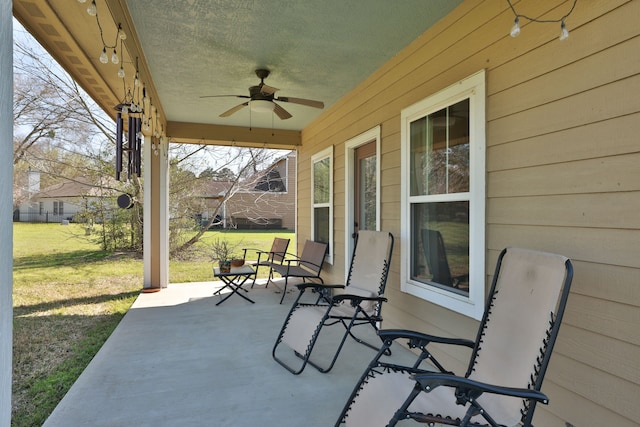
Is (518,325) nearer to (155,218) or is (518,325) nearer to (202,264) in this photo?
(155,218)

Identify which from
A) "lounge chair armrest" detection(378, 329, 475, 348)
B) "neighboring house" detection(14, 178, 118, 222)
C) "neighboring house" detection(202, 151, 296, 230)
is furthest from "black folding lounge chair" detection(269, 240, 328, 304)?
"neighboring house" detection(14, 178, 118, 222)

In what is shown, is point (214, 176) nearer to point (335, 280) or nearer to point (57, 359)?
point (335, 280)

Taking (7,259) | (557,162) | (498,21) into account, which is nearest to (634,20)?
(557,162)

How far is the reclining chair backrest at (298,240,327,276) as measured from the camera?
5.12 metres

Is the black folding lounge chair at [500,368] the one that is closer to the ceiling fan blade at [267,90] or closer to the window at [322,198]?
the ceiling fan blade at [267,90]

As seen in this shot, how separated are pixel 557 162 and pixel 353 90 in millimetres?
3045

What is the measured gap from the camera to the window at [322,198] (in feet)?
17.6

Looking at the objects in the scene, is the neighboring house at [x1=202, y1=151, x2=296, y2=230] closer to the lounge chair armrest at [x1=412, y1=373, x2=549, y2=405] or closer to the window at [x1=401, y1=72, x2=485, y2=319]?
the window at [x1=401, y1=72, x2=485, y2=319]

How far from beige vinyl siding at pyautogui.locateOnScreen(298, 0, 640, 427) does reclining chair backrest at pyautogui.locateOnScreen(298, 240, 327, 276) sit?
99.1 inches

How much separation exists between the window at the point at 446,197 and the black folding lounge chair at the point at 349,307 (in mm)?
254

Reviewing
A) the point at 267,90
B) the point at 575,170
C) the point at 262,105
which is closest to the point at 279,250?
the point at 262,105

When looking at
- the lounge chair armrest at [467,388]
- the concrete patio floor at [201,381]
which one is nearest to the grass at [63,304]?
the concrete patio floor at [201,381]

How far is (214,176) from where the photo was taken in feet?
31.6

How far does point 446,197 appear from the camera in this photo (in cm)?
285
